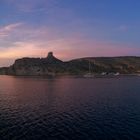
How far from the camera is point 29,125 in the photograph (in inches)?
2328

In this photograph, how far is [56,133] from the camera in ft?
173

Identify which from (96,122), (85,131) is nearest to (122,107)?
(96,122)

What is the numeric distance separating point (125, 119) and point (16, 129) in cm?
2731

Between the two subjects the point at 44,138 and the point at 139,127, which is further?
the point at 139,127

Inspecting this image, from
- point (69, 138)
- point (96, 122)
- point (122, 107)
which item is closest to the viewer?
point (69, 138)

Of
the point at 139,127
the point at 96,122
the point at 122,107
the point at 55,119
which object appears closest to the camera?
the point at 139,127

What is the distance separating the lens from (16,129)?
5556cm

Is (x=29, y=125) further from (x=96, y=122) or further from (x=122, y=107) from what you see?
(x=122, y=107)

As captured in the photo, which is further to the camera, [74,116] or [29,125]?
[74,116]

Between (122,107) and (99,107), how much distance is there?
24.3 feet

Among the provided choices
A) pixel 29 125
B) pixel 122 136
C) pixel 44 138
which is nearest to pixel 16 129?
pixel 29 125

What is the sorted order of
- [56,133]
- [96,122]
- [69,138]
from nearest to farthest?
[69,138] < [56,133] < [96,122]

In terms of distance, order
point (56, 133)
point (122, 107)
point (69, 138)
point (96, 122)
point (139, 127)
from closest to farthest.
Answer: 1. point (69, 138)
2. point (56, 133)
3. point (139, 127)
4. point (96, 122)
5. point (122, 107)

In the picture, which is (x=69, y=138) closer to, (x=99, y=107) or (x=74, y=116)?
(x=74, y=116)
